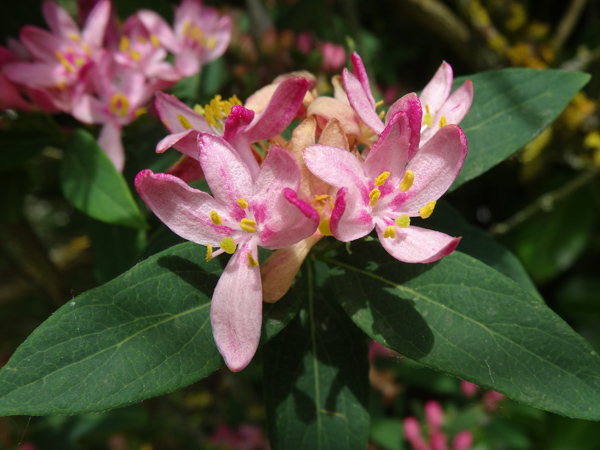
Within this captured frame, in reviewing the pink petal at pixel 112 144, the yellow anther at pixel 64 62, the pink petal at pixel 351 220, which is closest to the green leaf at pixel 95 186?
the pink petal at pixel 112 144

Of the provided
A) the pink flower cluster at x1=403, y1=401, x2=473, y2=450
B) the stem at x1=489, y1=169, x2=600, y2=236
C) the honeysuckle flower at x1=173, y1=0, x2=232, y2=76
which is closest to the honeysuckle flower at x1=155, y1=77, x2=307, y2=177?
the honeysuckle flower at x1=173, y1=0, x2=232, y2=76

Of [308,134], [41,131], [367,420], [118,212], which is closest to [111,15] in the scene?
[41,131]

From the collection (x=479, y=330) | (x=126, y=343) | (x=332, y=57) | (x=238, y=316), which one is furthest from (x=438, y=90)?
(x=332, y=57)

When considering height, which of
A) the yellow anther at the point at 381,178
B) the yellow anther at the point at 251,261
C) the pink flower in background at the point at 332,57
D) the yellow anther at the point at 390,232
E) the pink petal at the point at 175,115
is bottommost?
the pink flower in background at the point at 332,57

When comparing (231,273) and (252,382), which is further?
(252,382)

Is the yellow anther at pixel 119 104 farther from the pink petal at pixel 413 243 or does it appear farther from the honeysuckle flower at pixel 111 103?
the pink petal at pixel 413 243

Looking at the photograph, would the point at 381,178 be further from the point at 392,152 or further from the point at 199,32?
the point at 199,32

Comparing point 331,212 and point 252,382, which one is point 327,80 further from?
point 252,382
